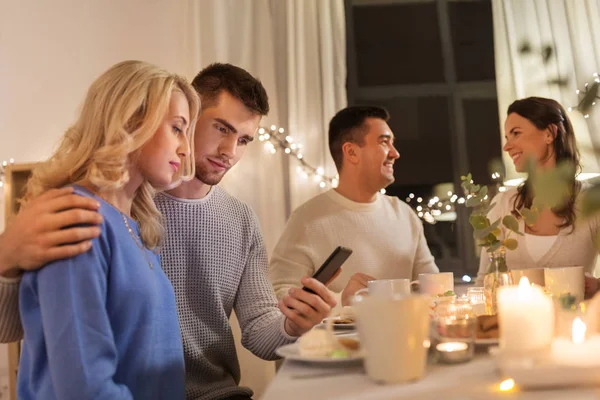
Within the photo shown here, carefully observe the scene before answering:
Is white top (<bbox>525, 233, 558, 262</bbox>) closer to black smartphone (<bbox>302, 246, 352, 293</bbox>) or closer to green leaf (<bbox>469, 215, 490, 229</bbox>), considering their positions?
green leaf (<bbox>469, 215, 490, 229</bbox>)

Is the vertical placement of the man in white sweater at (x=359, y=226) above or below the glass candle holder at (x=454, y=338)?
above

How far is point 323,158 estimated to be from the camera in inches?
115

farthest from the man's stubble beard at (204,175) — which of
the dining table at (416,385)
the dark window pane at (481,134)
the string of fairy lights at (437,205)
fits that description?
the dark window pane at (481,134)

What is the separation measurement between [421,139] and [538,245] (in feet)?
Result: 4.88

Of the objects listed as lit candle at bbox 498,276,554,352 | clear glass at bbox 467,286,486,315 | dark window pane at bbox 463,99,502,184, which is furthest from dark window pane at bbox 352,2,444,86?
lit candle at bbox 498,276,554,352

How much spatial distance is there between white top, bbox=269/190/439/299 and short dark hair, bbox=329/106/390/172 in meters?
0.27

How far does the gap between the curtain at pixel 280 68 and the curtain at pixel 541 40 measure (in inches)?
31.7

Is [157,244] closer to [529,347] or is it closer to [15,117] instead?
[529,347]

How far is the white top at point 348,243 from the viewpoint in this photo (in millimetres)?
2195

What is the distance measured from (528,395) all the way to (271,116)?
2.46m

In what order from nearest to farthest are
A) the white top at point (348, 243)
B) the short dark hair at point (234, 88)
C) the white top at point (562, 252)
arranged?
the short dark hair at point (234, 88) < the white top at point (562, 252) < the white top at point (348, 243)

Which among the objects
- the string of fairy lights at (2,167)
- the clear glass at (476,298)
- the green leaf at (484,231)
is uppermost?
the string of fairy lights at (2,167)

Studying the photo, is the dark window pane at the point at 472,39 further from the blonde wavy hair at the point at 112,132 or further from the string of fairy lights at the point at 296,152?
the blonde wavy hair at the point at 112,132

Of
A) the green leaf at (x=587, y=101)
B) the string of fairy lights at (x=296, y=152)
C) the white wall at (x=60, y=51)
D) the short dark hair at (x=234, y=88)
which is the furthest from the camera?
the white wall at (x=60, y=51)
